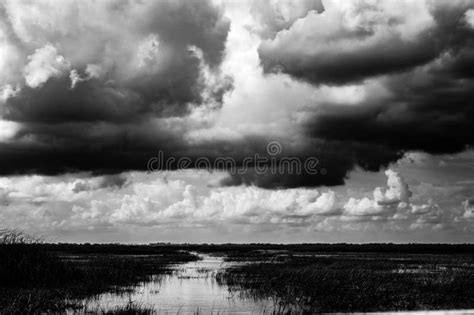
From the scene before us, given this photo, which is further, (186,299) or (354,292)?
(186,299)

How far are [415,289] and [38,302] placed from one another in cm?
2021

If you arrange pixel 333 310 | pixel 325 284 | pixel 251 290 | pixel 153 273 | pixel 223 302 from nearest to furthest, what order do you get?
pixel 333 310
pixel 223 302
pixel 325 284
pixel 251 290
pixel 153 273

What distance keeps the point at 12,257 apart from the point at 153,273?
60.0ft

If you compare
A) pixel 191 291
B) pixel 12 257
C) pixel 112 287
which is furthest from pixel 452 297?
pixel 12 257

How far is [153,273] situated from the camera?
4569 cm

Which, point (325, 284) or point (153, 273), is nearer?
point (325, 284)

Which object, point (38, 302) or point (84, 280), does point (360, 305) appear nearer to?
point (38, 302)

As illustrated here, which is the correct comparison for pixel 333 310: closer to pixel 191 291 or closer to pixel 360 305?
pixel 360 305

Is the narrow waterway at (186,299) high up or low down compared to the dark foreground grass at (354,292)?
down

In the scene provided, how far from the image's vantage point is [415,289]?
29.7 meters

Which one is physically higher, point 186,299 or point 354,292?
point 354,292

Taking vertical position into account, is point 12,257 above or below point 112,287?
above

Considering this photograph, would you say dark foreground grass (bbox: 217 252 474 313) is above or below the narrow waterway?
above

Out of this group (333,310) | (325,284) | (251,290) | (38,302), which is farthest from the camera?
(251,290)
